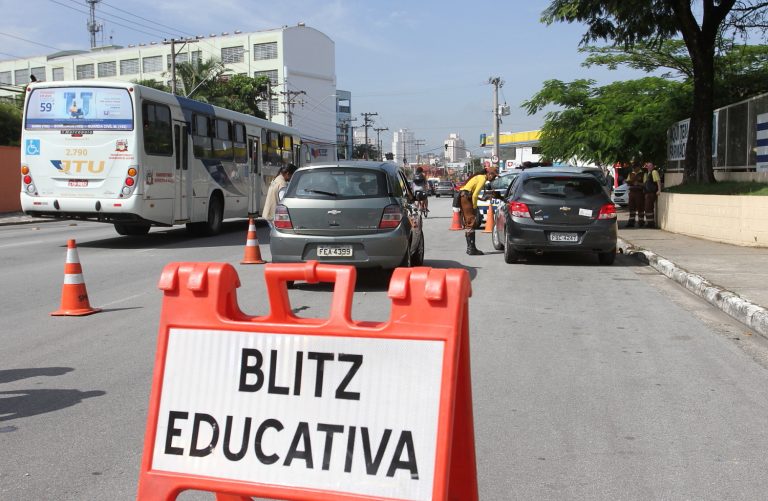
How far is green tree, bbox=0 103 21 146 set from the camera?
37.2 metres

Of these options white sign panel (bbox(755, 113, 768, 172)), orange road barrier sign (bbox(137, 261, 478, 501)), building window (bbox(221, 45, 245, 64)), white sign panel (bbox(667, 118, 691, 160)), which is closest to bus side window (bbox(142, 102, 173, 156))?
white sign panel (bbox(755, 113, 768, 172))

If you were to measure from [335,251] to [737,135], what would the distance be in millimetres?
12679

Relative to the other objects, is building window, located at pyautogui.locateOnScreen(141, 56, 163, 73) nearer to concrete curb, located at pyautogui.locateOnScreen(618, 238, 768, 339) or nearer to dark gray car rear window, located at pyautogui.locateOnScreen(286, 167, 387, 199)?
concrete curb, located at pyautogui.locateOnScreen(618, 238, 768, 339)

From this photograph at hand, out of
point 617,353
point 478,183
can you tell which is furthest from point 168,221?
point 617,353

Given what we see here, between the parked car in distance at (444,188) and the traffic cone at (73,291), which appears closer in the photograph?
the traffic cone at (73,291)

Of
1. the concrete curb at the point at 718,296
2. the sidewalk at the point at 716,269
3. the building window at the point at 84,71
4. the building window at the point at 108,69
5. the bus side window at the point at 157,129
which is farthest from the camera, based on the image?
the building window at the point at 84,71

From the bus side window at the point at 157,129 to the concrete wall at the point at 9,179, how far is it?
1663 cm

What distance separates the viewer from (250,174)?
2138 cm

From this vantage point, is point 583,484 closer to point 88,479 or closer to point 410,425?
point 410,425

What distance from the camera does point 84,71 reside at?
3529 inches

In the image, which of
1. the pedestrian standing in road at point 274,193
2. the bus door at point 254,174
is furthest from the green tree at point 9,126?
the pedestrian standing in road at point 274,193

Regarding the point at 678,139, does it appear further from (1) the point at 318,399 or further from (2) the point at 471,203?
(1) the point at 318,399

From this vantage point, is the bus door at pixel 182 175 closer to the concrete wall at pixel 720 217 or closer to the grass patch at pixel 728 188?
the concrete wall at pixel 720 217

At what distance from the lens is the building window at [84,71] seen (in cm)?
8925
